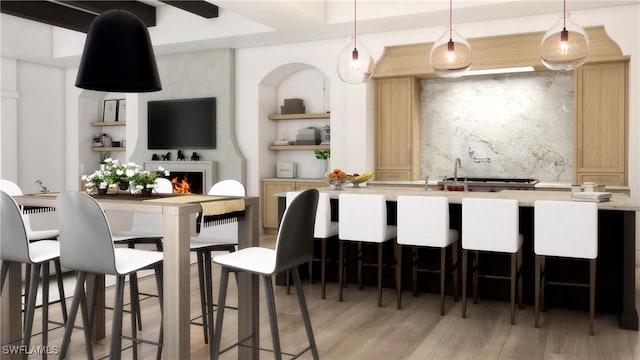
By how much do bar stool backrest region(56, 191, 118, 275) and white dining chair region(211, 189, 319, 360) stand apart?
0.52 meters

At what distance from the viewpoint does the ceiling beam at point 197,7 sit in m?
6.81

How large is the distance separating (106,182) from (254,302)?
116 cm

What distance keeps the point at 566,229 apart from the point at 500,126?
376 cm

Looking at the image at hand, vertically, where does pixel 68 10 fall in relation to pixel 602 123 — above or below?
above

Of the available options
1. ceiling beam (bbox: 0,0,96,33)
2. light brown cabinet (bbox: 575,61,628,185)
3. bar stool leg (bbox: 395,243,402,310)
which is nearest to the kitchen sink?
light brown cabinet (bbox: 575,61,628,185)

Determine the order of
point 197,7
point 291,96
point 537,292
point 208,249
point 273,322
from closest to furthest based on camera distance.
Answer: point 273,322, point 208,249, point 537,292, point 197,7, point 291,96

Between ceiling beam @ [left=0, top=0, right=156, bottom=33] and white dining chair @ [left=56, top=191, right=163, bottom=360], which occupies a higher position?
ceiling beam @ [left=0, top=0, right=156, bottom=33]

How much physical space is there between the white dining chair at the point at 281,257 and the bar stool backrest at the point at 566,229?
1786mm

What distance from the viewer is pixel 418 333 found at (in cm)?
371

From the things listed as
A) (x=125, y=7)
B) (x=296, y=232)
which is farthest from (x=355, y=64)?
(x=125, y=7)

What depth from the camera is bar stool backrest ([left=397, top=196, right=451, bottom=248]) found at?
4.09 meters

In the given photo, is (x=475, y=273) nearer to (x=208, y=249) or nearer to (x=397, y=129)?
(x=208, y=249)

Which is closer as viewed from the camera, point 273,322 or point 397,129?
point 273,322

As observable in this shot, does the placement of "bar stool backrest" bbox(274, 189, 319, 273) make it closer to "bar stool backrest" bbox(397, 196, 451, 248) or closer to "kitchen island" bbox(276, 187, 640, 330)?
"bar stool backrest" bbox(397, 196, 451, 248)
